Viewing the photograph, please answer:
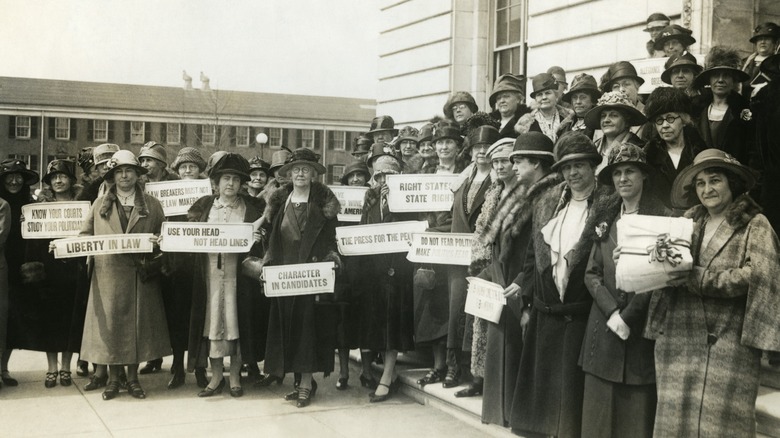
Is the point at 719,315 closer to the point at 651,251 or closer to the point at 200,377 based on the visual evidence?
the point at 651,251

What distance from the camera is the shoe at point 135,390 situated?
7828 mm

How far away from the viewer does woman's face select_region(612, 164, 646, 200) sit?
506 cm

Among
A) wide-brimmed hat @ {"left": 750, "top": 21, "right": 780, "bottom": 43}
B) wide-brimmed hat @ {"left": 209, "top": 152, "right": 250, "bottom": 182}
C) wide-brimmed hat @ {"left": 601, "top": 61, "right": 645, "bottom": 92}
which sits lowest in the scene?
wide-brimmed hat @ {"left": 209, "top": 152, "right": 250, "bottom": 182}

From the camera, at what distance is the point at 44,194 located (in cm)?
954

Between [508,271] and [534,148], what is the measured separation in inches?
41.0

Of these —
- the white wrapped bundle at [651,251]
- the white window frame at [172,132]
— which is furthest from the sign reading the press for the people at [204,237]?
the white window frame at [172,132]

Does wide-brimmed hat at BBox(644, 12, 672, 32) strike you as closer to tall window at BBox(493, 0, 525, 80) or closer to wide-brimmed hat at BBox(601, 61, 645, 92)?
wide-brimmed hat at BBox(601, 61, 645, 92)

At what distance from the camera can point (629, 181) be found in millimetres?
5055

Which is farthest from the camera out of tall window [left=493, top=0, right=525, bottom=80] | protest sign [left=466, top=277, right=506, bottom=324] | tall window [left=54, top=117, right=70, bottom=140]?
tall window [left=54, top=117, right=70, bottom=140]

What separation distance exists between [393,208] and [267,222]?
133 centimetres

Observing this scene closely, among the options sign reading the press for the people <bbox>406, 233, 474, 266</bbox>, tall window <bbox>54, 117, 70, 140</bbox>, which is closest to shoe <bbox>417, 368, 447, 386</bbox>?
sign reading the press for the people <bbox>406, 233, 474, 266</bbox>

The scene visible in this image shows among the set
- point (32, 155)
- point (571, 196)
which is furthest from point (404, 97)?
point (32, 155)

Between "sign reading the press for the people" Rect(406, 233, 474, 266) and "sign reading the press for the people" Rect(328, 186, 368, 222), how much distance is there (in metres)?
1.43

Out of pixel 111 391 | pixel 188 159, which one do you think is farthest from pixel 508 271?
pixel 188 159
